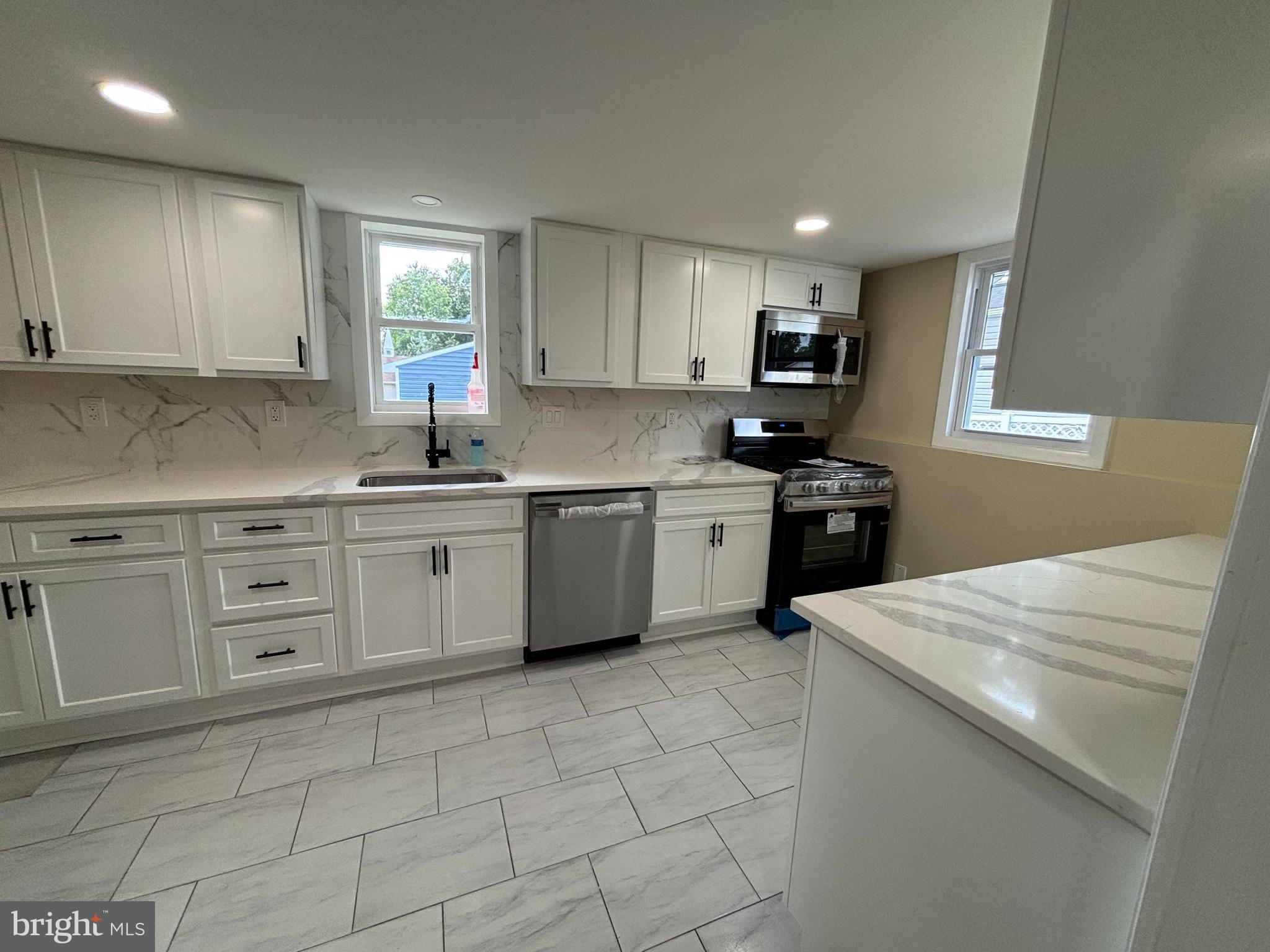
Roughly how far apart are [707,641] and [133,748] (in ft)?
8.22

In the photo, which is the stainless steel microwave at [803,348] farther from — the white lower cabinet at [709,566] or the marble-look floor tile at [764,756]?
the marble-look floor tile at [764,756]

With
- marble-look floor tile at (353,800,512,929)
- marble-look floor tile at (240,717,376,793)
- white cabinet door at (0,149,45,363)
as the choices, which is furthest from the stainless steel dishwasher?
white cabinet door at (0,149,45,363)

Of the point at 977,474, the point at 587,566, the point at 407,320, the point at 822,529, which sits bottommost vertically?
the point at 587,566

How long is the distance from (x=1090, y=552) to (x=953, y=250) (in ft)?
6.28

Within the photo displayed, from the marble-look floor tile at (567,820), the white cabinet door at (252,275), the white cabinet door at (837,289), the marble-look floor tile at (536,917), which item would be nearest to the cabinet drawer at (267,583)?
the white cabinet door at (252,275)

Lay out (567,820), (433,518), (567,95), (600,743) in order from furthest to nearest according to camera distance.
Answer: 1. (433,518)
2. (600,743)
3. (567,820)
4. (567,95)

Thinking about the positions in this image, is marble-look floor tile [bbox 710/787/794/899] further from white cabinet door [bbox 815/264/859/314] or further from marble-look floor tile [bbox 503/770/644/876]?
white cabinet door [bbox 815/264/859/314]

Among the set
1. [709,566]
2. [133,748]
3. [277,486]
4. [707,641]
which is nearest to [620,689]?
[707,641]

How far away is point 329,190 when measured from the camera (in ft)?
7.12

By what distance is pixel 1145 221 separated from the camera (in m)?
0.61

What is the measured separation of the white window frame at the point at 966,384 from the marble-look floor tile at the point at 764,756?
5.98 ft

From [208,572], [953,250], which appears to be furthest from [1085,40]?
[208,572]

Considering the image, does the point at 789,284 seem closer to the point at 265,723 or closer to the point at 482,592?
the point at 482,592

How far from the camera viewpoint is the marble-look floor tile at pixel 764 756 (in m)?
1.82
